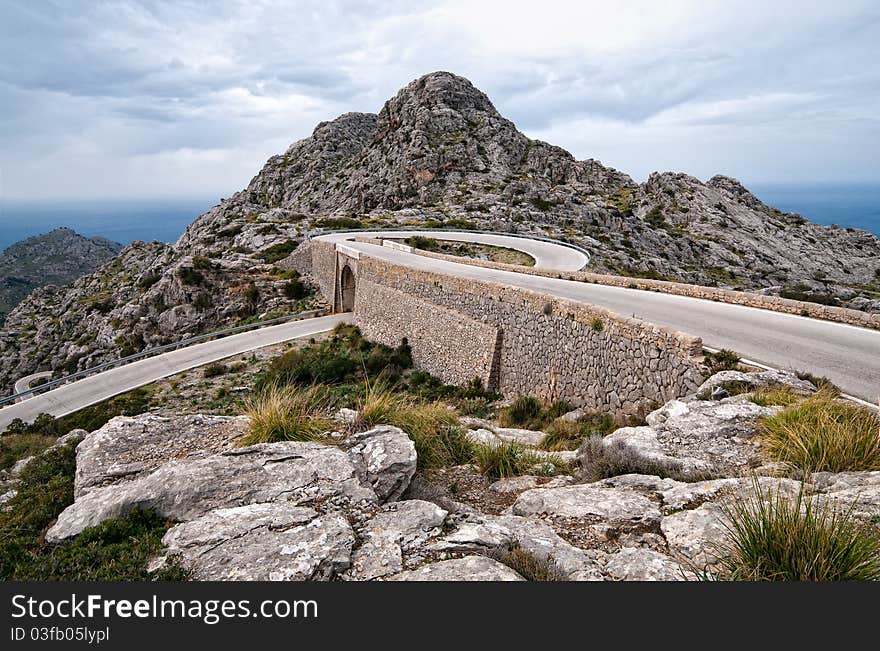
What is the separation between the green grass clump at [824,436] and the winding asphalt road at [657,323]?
1.87 m

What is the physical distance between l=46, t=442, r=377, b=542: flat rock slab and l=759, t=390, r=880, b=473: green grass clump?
447cm

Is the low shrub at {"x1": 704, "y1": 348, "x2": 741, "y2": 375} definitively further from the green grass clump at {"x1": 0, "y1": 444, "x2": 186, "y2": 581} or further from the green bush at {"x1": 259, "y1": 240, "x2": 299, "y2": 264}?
the green bush at {"x1": 259, "y1": 240, "x2": 299, "y2": 264}

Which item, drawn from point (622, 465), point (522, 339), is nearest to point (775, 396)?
point (622, 465)

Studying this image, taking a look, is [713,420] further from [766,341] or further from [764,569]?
[766,341]

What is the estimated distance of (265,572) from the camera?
3.42 meters

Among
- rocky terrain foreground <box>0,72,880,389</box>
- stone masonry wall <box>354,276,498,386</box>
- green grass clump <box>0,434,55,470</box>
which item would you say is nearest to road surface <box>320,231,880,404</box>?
stone masonry wall <box>354,276,498,386</box>

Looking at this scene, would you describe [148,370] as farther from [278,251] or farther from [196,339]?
[278,251]

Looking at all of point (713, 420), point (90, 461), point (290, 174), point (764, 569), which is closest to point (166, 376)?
point (90, 461)

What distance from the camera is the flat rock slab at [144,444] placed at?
19.6 ft

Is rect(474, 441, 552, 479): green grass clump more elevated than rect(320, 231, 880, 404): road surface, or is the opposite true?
rect(320, 231, 880, 404): road surface

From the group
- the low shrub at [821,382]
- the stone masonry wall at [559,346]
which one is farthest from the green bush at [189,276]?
the low shrub at [821,382]

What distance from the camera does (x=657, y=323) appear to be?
11.6 meters

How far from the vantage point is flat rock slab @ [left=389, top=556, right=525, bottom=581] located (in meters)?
3.29

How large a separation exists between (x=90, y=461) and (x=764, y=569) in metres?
7.40
